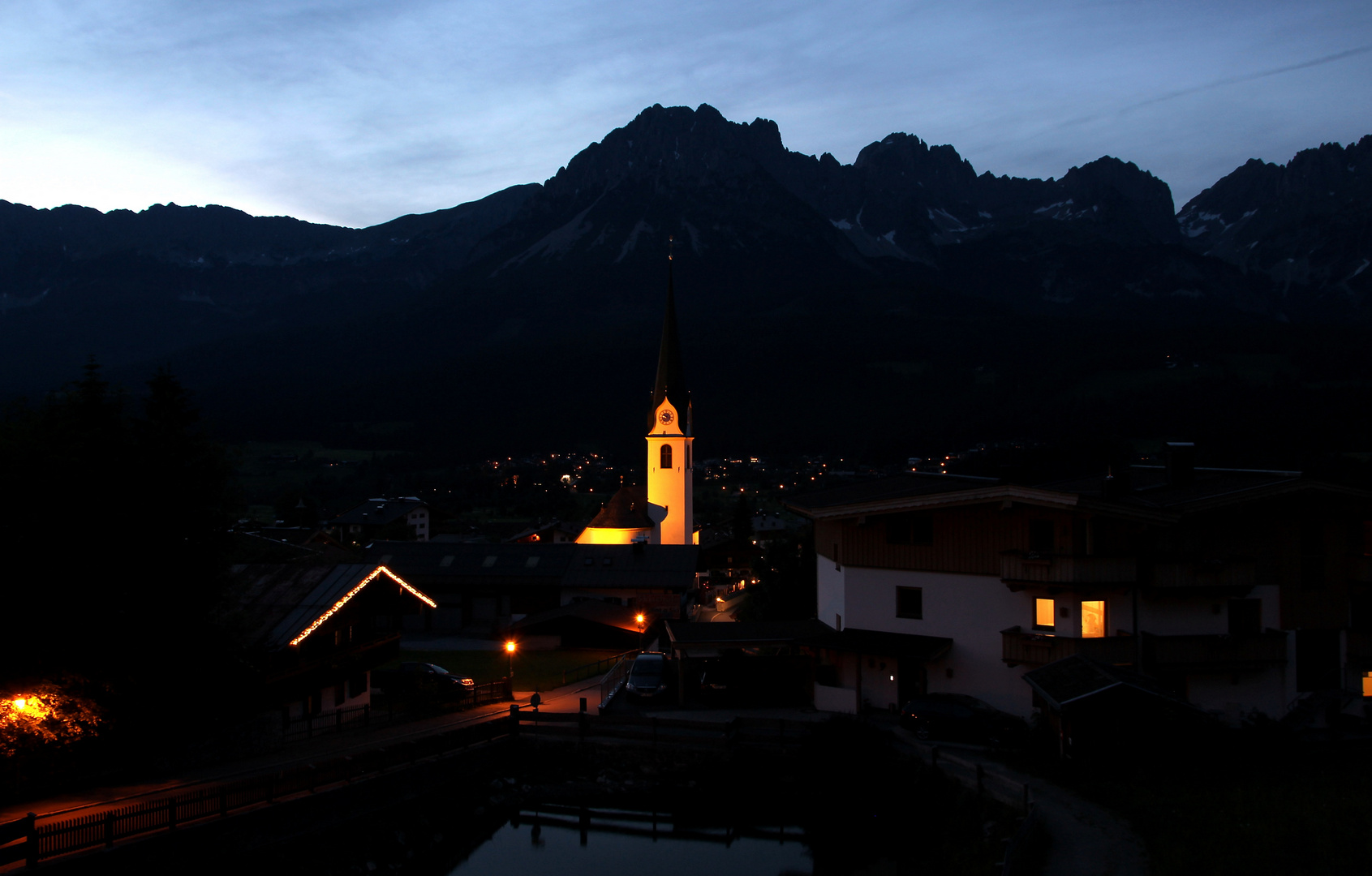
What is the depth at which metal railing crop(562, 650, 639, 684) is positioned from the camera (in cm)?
3845

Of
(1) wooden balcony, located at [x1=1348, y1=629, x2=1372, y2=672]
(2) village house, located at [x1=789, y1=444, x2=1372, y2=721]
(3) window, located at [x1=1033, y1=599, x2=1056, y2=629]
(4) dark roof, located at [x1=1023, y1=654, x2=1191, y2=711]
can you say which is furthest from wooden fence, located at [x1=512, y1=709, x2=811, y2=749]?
(1) wooden balcony, located at [x1=1348, y1=629, x2=1372, y2=672]

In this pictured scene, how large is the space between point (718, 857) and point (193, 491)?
15217 mm

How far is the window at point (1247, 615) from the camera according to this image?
2661 cm

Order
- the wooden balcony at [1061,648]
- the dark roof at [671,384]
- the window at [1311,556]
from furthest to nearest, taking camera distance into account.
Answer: the dark roof at [671,384] < the window at [1311,556] < the wooden balcony at [1061,648]

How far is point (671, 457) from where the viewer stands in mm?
91562

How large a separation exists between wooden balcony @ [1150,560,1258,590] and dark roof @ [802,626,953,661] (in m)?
5.75

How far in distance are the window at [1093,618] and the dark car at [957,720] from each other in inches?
126

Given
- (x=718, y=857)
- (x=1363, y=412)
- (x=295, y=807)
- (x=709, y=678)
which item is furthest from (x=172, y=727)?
(x=1363, y=412)

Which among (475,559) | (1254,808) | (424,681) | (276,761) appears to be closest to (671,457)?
(475,559)

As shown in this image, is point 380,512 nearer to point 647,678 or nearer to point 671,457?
point 671,457

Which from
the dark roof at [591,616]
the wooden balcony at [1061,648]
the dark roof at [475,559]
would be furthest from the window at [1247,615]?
the dark roof at [475,559]

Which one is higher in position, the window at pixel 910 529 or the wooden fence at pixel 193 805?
the window at pixel 910 529

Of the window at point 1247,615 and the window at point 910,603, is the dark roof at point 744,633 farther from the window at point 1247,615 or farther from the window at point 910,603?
the window at point 1247,615

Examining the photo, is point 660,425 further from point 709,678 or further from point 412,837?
point 412,837
